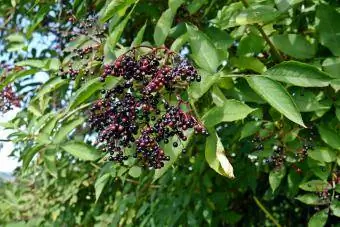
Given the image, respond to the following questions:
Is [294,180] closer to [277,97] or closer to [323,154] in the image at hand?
[323,154]

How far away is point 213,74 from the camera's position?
1.45 meters

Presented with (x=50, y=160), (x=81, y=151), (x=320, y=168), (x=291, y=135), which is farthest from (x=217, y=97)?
(x=50, y=160)

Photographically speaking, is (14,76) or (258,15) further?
(14,76)

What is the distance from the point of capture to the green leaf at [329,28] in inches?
72.7

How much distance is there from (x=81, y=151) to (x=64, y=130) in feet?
0.35

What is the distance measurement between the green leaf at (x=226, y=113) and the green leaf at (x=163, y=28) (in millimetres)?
302

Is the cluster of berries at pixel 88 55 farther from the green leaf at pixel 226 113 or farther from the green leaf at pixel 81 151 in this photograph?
the green leaf at pixel 226 113

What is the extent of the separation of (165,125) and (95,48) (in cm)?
58

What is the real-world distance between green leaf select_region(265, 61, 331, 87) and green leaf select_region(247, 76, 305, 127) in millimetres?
79

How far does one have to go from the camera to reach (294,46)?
1871 millimetres

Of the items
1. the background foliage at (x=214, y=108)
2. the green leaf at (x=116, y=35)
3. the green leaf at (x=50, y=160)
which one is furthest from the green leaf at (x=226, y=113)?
the green leaf at (x=50, y=160)

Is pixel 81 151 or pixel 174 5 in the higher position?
pixel 174 5

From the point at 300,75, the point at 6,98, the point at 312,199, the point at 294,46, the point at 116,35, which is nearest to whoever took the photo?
the point at 300,75

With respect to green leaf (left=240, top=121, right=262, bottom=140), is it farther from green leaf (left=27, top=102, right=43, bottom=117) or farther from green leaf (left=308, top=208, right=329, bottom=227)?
green leaf (left=27, top=102, right=43, bottom=117)
